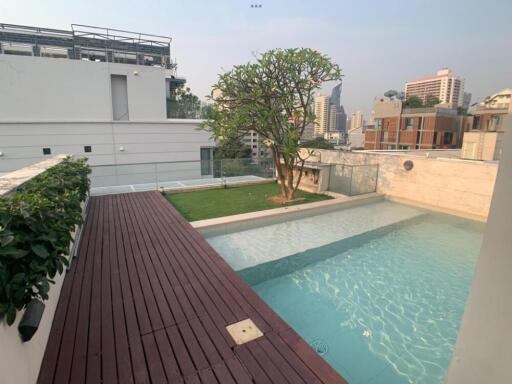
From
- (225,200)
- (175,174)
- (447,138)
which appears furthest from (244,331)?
(447,138)

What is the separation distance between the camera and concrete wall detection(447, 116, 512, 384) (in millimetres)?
1218

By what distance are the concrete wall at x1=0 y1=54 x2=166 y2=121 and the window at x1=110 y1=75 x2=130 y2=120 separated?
27 cm

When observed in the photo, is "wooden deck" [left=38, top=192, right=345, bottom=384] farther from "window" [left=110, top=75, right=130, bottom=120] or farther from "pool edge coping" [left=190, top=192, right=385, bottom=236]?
"window" [left=110, top=75, right=130, bottom=120]

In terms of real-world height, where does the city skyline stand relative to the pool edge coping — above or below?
above

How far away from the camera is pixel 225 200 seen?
8664 mm

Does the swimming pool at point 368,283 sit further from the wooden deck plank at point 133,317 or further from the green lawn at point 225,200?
the wooden deck plank at point 133,317

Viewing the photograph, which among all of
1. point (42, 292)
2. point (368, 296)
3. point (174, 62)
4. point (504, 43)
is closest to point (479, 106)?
point (174, 62)

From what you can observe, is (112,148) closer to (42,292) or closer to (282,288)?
(282,288)

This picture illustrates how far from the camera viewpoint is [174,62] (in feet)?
75.7

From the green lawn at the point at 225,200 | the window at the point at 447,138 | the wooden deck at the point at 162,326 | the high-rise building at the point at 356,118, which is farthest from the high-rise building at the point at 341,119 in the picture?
the wooden deck at the point at 162,326

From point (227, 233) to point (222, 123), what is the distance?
140 inches

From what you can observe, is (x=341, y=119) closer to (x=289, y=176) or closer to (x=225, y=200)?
(x=289, y=176)

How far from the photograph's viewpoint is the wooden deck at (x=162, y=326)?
217cm

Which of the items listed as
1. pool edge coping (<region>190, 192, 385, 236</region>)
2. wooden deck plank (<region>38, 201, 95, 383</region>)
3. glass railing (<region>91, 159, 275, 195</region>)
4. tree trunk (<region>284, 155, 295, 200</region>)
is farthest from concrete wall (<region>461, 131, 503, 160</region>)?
wooden deck plank (<region>38, 201, 95, 383</region>)
